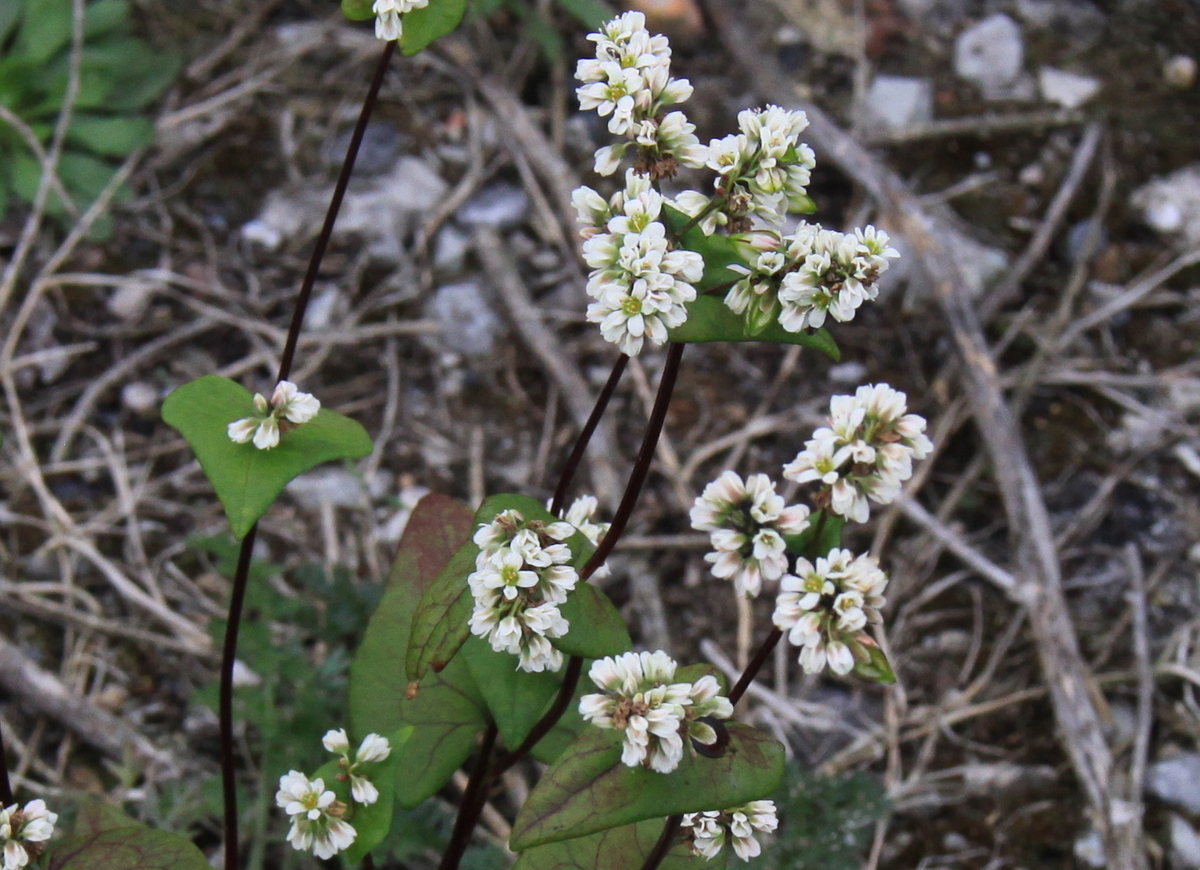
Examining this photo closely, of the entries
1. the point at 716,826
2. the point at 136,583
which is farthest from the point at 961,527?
the point at 136,583

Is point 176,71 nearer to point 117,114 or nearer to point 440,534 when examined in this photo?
point 117,114

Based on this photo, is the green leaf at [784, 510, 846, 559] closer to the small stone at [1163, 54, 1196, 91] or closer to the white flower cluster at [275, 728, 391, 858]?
the white flower cluster at [275, 728, 391, 858]

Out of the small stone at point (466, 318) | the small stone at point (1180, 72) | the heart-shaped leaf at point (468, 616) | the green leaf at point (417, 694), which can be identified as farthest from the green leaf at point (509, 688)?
the small stone at point (1180, 72)

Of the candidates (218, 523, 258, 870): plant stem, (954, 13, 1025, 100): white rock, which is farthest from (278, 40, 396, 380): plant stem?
(954, 13, 1025, 100): white rock

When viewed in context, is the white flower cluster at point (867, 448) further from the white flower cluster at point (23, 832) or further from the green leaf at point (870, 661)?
the white flower cluster at point (23, 832)

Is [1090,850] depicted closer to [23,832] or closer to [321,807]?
[321,807]

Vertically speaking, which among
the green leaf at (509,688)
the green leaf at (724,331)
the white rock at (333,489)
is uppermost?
the green leaf at (724,331)
